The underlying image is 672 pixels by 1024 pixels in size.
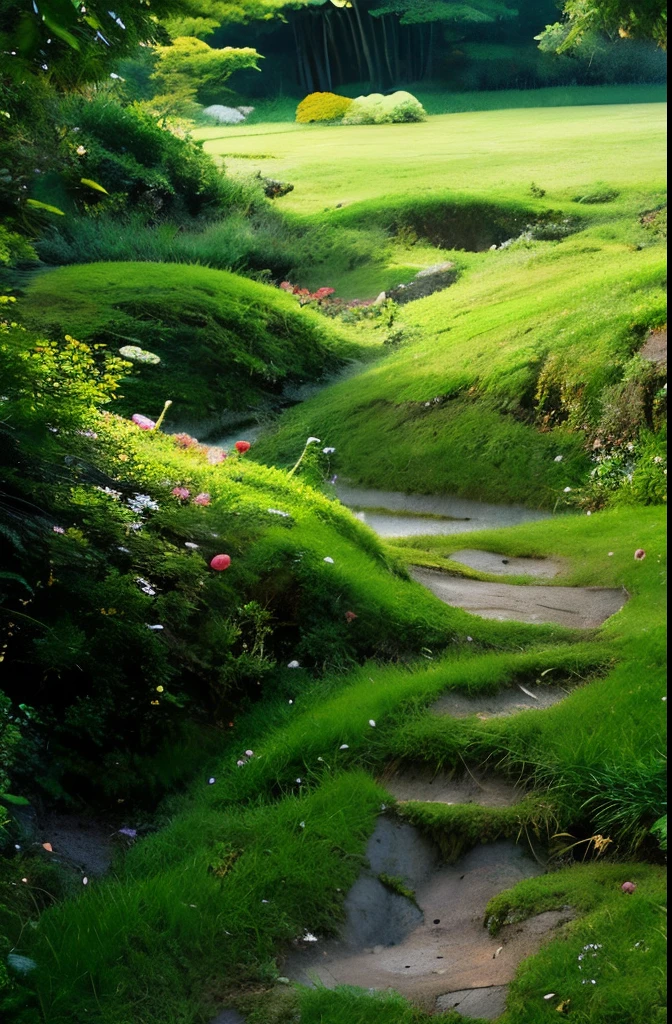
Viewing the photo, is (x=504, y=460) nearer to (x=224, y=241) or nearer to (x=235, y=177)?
(x=224, y=241)

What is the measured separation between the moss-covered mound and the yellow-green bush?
8.73 ft

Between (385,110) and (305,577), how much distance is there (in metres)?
8.90

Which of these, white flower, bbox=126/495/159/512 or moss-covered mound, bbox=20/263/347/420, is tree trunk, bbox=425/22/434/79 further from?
white flower, bbox=126/495/159/512

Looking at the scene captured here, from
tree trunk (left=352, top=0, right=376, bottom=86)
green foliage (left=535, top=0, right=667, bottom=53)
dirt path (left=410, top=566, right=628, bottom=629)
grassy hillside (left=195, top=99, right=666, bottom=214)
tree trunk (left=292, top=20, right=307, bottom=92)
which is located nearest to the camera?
dirt path (left=410, top=566, right=628, bottom=629)

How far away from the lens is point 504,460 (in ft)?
24.7

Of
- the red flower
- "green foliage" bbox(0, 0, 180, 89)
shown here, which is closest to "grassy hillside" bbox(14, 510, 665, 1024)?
the red flower

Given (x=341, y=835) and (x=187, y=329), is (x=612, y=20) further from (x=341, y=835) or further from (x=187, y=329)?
(x=341, y=835)

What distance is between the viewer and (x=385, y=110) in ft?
37.5

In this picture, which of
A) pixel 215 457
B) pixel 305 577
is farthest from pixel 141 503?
pixel 215 457

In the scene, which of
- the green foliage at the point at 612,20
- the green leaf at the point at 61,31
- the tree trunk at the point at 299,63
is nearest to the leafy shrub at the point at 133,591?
the green leaf at the point at 61,31

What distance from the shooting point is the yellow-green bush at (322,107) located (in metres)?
11.2

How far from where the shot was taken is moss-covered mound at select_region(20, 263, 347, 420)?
27.1 ft

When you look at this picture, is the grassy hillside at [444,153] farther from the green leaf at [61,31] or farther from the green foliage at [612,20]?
the green leaf at [61,31]

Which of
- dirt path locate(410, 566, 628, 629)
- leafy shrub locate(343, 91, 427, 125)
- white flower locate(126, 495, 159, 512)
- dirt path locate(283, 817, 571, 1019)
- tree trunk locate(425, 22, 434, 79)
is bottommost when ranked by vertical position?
dirt path locate(410, 566, 628, 629)
